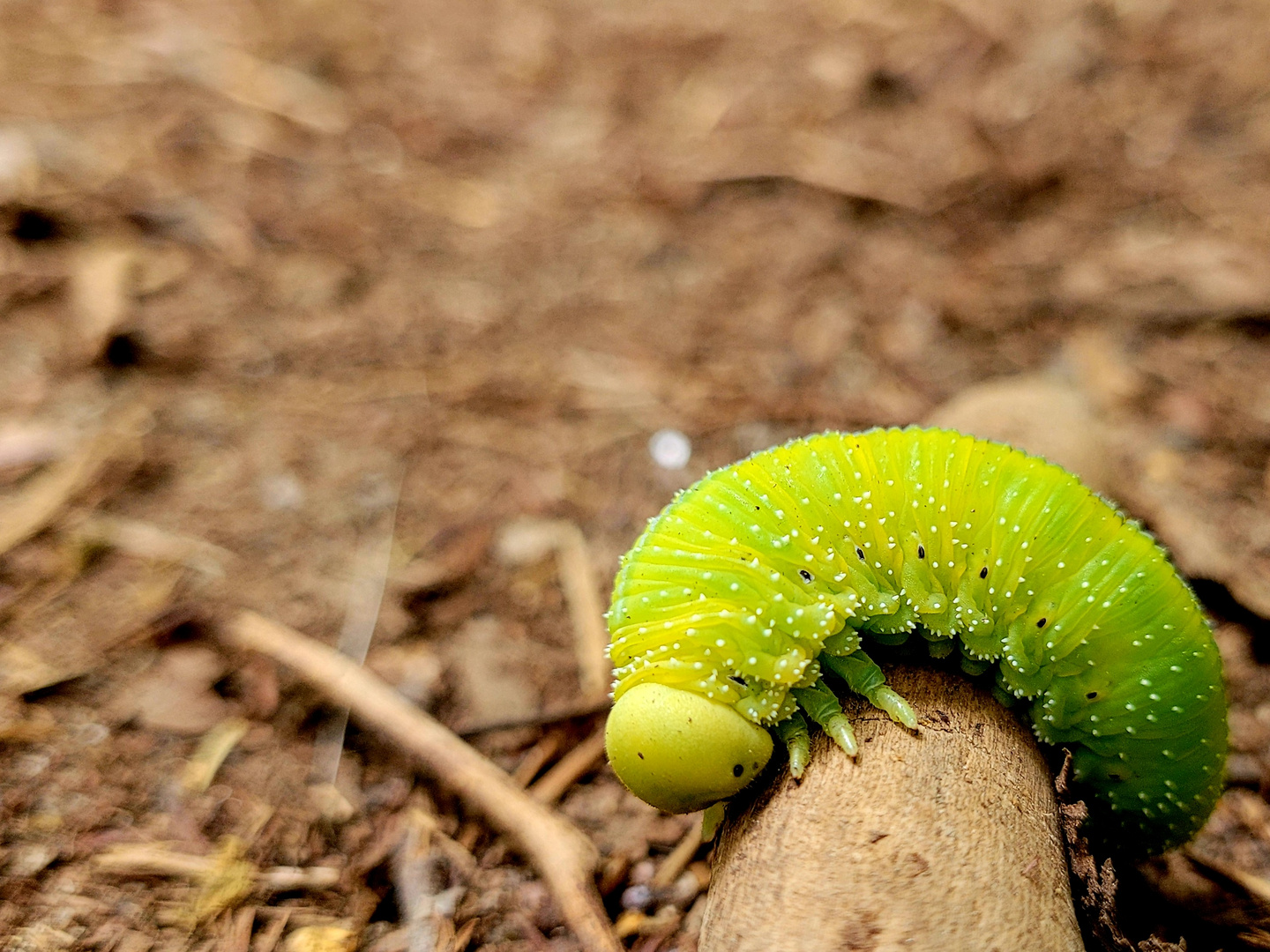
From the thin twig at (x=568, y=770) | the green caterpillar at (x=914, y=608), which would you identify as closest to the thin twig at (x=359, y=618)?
the thin twig at (x=568, y=770)

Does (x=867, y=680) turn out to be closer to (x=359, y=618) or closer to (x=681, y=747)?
(x=681, y=747)

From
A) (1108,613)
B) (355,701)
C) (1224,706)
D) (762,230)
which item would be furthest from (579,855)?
(762,230)

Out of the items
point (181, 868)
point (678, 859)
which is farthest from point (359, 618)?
point (678, 859)

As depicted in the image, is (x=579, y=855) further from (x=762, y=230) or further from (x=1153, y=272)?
(x=1153, y=272)

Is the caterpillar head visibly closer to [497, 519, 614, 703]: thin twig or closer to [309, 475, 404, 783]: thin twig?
[497, 519, 614, 703]: thin twig

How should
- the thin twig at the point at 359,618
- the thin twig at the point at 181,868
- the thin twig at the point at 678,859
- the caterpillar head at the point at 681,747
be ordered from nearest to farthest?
the caterpillar head at the point at 681,747, the thin twig at the point at 181,868, the thin twig at the point at 678,859, the thin twig at the point at 359,618

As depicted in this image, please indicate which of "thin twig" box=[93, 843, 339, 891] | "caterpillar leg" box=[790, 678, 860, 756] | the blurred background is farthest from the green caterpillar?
"thin twig" box=[93, 843, 339, 891]

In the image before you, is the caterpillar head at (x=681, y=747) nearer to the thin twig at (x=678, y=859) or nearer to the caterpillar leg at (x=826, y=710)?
the caterpillar leg at (x=826, y=710)
